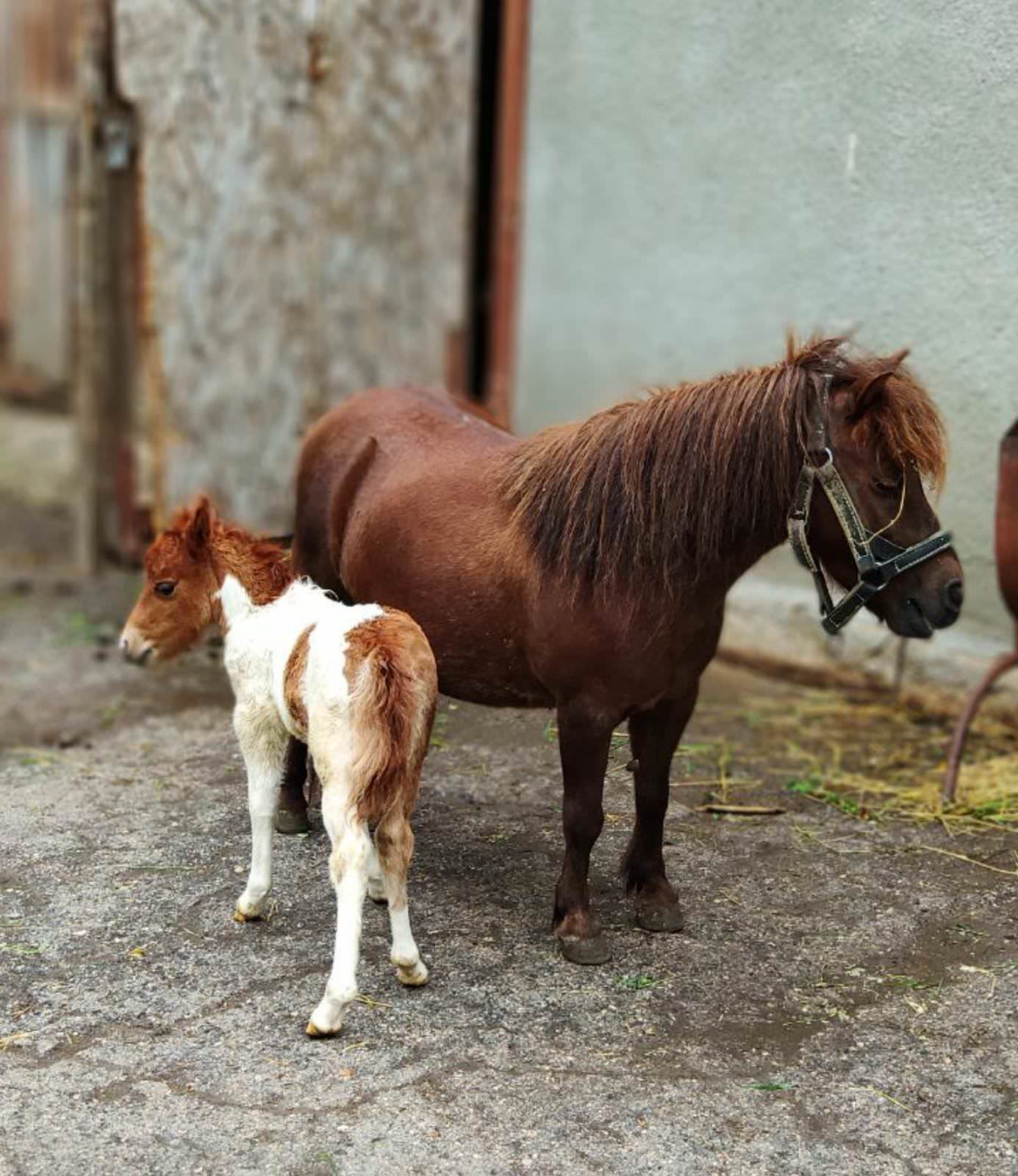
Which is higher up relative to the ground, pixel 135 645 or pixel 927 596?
pixel 927 596

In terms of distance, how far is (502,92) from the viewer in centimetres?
759

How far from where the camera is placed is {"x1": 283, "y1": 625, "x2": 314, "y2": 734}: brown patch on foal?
360 centimetres

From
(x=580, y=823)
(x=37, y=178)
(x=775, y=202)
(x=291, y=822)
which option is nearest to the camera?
(x=580, y=823)

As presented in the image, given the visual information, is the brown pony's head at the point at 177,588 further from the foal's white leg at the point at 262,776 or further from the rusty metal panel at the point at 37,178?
the rusty metal panel at the point at 37,178

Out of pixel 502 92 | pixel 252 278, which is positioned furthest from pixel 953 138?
pixel 252 278

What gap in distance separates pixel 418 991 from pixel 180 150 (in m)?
4.60

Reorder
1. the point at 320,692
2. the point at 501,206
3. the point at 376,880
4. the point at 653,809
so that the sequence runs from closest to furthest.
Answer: the point at 320,692
the point at 376,880
the point at 653,809
the point at 501,206

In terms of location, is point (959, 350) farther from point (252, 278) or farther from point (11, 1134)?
point (11, 1134)

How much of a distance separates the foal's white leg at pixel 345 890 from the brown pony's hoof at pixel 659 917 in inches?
39.0

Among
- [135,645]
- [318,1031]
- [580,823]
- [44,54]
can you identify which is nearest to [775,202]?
[580,823]

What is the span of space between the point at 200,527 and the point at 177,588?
187 millimetres

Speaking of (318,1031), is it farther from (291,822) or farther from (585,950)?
(291,822)

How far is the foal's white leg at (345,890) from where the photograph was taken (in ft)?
10.9

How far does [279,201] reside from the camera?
6938 millimetres
